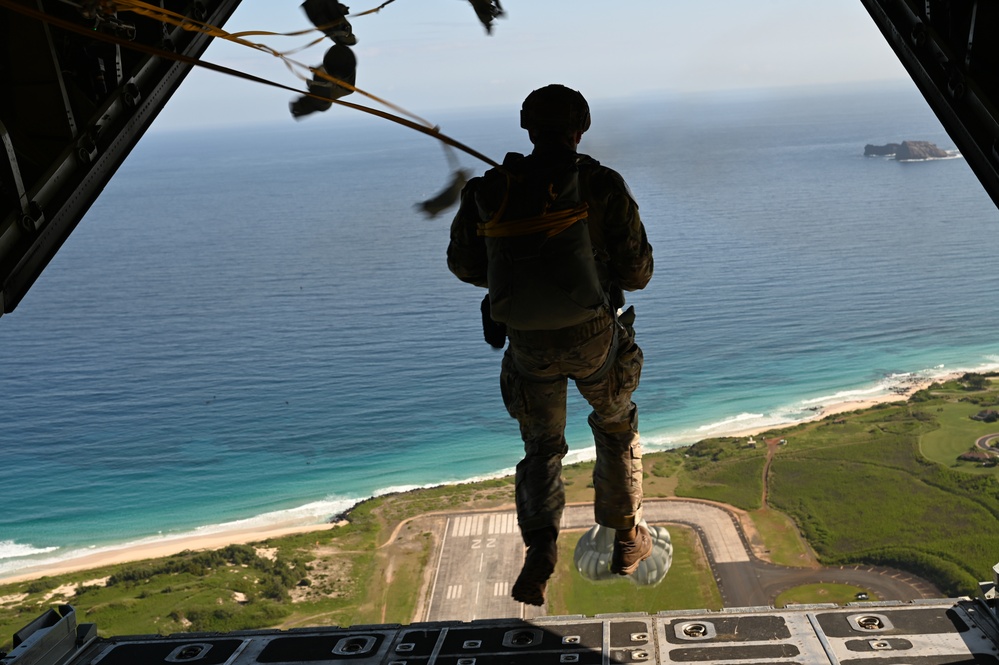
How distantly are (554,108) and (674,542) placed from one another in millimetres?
48786

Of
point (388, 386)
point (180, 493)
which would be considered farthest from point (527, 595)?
point (388, 386)

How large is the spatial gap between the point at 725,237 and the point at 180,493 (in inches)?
2856

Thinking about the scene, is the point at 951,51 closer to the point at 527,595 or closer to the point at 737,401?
the point at 527,595

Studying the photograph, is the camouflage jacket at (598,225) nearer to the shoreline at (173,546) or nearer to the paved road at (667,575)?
the paved road at (667,575)

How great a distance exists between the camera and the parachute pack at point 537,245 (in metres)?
6.22

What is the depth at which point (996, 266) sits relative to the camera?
10244 cm

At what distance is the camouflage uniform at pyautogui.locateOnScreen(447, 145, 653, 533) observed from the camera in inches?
255

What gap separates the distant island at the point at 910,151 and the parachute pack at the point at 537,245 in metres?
140

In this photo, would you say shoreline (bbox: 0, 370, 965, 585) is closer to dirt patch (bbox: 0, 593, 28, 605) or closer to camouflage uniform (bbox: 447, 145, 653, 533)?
dirt patch (bbox: 0, 593, 28, 605)

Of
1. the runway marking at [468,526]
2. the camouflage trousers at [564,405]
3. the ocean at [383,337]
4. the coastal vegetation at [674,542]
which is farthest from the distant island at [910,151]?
the camouflage trousers at [564,405]

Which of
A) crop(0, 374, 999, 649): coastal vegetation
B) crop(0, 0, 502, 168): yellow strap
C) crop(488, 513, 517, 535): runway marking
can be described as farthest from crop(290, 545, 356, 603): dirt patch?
crop(0, 0, 502, 168): yellow strap

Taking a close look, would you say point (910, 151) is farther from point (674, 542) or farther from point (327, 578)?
point (327, 578)

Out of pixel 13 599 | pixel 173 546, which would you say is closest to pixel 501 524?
pixel 173 546

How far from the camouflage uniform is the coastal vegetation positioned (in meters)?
43.3
